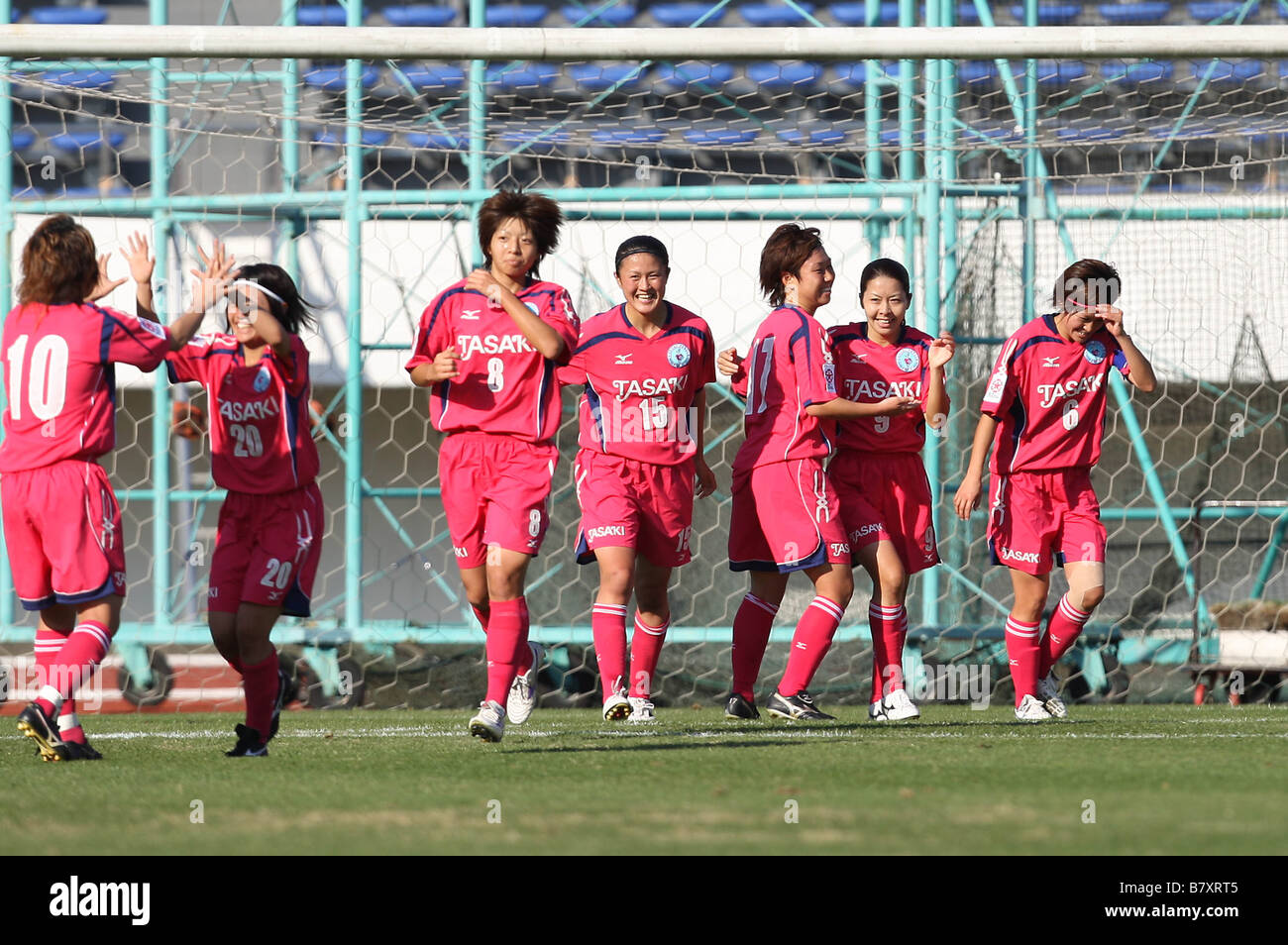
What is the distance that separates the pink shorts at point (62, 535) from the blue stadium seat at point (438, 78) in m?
3.83

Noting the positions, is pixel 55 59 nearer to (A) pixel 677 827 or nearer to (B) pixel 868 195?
(B) pixel 868 195

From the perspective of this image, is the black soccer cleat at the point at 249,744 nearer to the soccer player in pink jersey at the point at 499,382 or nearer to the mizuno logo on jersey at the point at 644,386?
the soccer player in pink jersey at the point at 499,382

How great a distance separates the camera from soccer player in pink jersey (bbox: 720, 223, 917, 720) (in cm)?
550

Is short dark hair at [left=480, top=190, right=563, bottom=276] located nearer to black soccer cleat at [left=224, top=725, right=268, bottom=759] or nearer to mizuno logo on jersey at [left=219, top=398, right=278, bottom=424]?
mizuno logo on jersey at [left=219, top=398, right=278, bottom=424]

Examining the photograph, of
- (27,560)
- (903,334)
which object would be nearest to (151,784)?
(27,560)

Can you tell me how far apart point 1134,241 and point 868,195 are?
1382 millimetres

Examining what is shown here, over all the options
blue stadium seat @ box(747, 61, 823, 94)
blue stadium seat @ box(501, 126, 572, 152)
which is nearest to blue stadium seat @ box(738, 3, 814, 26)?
blue stadium seat @ box(747, 61, 823, 94)

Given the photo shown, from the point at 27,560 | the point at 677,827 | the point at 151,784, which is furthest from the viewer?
the point at 27,560

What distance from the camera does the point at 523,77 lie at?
30.1 ft

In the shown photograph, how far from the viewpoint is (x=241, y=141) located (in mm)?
9953

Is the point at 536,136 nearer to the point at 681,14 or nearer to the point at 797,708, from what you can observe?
the point at 797,708

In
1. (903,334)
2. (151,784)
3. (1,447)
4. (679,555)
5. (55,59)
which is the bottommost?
(151,784)

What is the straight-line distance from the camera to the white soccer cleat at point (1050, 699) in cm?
589

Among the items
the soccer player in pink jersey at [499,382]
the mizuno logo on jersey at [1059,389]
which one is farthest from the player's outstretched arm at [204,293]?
the mizuno logo on jersey at [1059,389]
